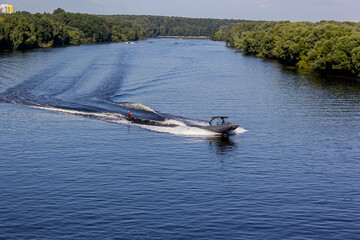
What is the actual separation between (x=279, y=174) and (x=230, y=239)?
14772 millimetres

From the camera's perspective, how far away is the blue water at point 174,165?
32562 millimetres

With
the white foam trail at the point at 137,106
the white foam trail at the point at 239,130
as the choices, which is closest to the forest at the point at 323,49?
the white foam trail at the point at 239,130

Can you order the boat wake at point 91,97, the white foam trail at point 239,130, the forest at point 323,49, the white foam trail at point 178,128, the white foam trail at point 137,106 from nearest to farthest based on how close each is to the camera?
the white foam trail at point 178,128 → the white foam trail at point 239,130 → the boat wake at point 91,97 → the white foam trail at point 137,106 → the forest at point 323,49

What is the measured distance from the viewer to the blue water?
32.6 meters

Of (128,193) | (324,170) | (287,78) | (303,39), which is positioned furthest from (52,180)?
(303,39)

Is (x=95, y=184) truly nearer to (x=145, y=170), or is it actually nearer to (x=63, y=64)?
(x=145, y=170)

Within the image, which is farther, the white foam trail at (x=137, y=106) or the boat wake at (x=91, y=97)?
the white foam trail at (x=137, y=106)

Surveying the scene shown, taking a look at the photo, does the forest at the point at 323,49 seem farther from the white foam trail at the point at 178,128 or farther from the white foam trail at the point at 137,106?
the white foam trail at the point at 178,128

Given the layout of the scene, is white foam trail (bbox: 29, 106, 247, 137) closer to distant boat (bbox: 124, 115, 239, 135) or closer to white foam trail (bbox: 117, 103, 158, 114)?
distant boat (bbox: 124, 115, 239, 135)

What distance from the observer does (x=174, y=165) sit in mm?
45312

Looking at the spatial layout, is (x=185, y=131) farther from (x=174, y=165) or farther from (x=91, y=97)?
(x=91, y=97)

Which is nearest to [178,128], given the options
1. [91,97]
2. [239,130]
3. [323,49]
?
[239,130]

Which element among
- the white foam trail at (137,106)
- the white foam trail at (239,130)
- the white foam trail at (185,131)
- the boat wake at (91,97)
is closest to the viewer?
the white foam trail at (185,131)

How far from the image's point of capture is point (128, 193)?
37.9m
